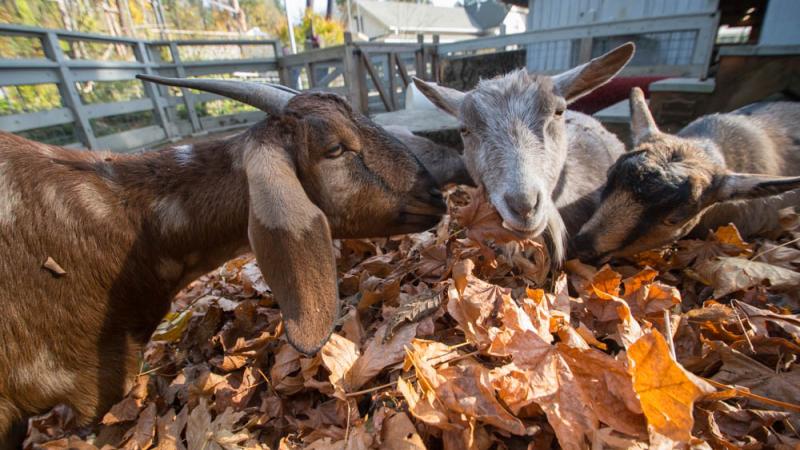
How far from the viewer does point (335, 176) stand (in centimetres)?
204

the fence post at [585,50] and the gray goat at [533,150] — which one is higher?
the fence post at [585,50]

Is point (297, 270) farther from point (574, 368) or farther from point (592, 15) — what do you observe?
point (592, 15)

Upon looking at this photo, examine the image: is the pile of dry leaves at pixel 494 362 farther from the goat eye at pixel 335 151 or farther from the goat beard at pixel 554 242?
the goat eye at pixel 335 151

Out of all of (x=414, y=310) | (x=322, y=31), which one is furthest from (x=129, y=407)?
(x=322, y=31)

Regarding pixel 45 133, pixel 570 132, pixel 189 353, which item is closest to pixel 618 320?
pixel 570 132

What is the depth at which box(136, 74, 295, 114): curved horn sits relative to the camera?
217 centimetres

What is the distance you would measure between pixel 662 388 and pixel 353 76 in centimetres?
936

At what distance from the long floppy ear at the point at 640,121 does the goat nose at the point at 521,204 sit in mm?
1563

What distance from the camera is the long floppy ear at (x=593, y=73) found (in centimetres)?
246

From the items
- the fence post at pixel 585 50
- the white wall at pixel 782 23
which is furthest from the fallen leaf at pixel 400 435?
the fence post at pixel 585 50

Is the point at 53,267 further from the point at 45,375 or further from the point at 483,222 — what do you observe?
the point at 483,222

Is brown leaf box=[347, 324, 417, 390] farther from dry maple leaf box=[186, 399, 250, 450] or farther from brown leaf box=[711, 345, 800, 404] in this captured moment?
brown leaf box=[711, 345, 800, 404]

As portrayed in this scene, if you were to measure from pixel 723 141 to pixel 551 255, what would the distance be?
1.81m

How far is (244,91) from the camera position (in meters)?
2.24
